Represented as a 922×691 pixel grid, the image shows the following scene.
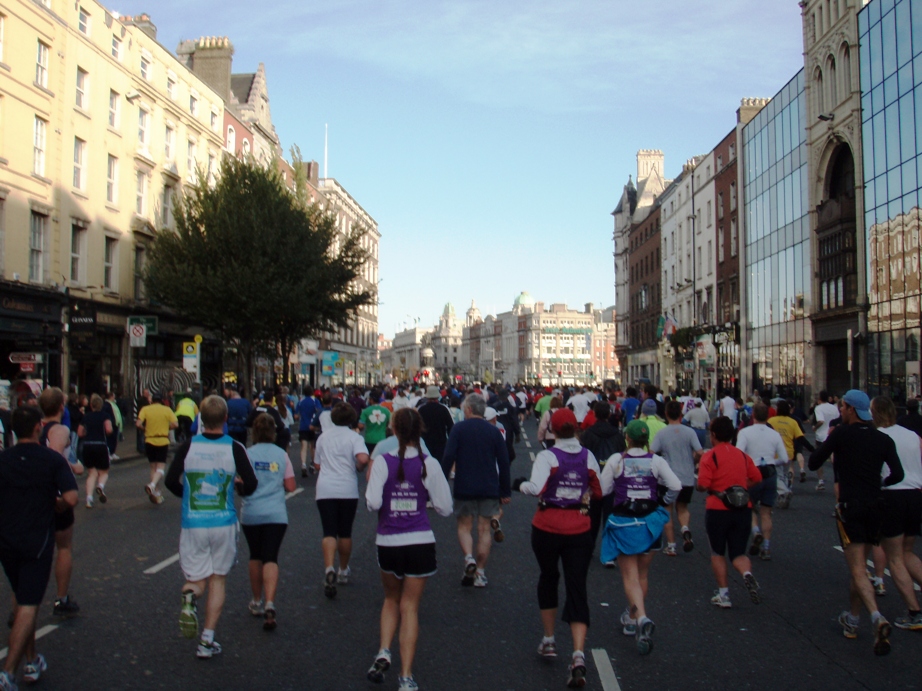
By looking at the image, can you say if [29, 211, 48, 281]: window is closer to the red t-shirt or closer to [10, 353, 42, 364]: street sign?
[10, 353, 42, 364]: street sign

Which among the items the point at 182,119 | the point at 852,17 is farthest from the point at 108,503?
the point at 852,17

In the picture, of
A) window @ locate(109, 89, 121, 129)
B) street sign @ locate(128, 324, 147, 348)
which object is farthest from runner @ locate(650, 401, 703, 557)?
window @ locate(109, 89, 121, 129)

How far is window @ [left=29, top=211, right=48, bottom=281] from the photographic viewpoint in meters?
25.9

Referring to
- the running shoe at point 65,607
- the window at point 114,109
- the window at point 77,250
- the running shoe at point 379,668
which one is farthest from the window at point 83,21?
the running shoe at point 379,668

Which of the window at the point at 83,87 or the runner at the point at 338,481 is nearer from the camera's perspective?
the runner at the point at 338,481

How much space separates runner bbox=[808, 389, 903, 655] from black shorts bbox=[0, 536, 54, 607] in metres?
5.49

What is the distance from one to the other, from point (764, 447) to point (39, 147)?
24192 millimetres

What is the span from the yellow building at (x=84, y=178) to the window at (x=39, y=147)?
39 mm

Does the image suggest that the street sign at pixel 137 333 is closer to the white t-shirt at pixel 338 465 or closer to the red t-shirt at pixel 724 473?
the white t-shirt at pixel 338 465

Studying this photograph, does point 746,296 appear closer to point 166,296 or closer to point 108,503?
point 166,296

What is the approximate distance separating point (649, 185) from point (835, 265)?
4664cm

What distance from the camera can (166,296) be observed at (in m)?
31.6

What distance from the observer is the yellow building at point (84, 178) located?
973 inches

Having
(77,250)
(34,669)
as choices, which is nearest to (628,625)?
(34,669)
